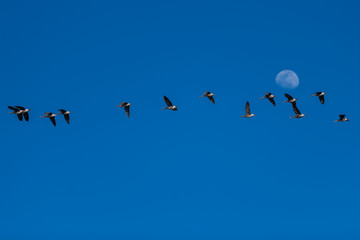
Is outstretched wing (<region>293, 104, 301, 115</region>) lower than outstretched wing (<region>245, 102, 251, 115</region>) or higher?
lower

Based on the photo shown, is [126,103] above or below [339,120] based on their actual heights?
above

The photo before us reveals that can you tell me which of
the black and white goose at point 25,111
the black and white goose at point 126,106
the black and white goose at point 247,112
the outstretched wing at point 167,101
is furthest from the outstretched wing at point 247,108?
the black and white goose at point 25,111

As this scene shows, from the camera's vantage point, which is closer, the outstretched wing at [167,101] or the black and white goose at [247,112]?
the outstretched wing at [167,101]

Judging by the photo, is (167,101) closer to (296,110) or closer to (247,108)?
(247,108)

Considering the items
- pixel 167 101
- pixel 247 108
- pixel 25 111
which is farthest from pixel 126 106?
pixel 247 108

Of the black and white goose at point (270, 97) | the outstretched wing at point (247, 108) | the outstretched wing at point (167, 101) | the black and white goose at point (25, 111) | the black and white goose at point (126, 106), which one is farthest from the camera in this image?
the outstretched wing at point (247, 108)

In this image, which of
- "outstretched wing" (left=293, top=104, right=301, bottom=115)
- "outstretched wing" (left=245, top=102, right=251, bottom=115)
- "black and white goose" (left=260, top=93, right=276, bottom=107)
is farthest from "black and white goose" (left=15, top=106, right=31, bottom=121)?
"outstretched wing" (left=293, top=104, right=301, bottom=115)

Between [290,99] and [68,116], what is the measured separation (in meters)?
29.8

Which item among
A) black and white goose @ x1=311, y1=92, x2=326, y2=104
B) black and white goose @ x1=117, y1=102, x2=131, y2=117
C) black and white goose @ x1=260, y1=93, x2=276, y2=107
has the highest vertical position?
black and white goose @ x1=117, y1=102, x2=131, y2=117

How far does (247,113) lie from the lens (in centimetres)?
7131

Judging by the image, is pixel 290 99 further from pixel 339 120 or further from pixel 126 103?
pixel 126 103

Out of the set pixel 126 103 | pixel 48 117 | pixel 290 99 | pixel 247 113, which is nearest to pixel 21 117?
pixel 48 117

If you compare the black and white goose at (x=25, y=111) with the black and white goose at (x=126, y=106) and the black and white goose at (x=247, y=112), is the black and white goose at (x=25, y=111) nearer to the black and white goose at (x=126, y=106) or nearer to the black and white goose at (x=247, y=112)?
the black and white goose at (x=126, y=106)

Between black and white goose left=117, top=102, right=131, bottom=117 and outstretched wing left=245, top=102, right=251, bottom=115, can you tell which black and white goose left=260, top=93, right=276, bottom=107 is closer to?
outstretched wing left=245, top=102, right=251, bottom=115
